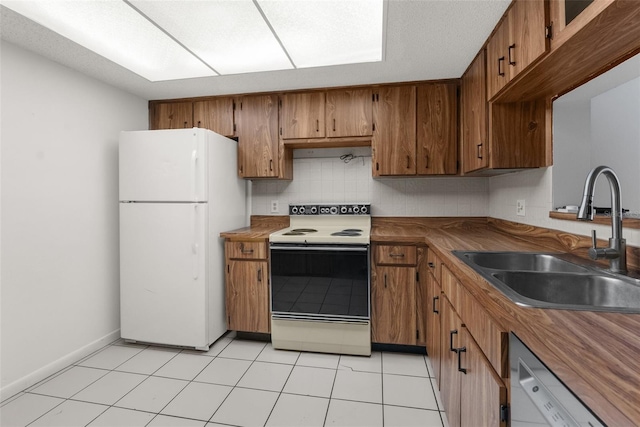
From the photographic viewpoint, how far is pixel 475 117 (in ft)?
6.79

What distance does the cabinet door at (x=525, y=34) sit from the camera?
4.05ft

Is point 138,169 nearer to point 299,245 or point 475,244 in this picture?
point 299,245

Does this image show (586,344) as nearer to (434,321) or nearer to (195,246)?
(434,321)

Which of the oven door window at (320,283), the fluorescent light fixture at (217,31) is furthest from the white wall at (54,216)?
the oven door window at (320,283)

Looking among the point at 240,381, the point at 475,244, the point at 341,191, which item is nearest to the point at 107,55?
the point at 341,191

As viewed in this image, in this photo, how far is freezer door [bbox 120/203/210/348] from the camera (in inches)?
90.5

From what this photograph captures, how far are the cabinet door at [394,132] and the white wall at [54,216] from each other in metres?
2.24

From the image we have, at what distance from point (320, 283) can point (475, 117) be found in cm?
162

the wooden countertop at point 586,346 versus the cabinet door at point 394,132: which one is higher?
the cabinet door at point 394,132

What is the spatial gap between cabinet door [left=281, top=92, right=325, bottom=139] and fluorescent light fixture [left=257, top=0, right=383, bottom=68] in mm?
431

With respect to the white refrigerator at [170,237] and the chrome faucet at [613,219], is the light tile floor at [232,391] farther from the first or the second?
the chrome faucet at [613,219]

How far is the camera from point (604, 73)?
1335 mm

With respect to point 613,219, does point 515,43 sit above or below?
above

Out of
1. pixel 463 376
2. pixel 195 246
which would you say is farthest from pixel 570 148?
pixel 195 246
